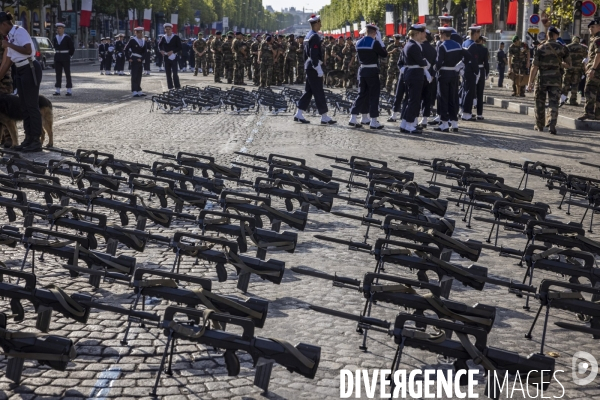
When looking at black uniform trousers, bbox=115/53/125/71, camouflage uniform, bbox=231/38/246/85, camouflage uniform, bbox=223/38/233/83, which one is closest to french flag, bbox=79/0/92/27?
black uniform trousers, bbox=115/53/125/71

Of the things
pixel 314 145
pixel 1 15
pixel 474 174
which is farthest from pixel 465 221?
pixel 1 15

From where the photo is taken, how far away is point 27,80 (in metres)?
14.4

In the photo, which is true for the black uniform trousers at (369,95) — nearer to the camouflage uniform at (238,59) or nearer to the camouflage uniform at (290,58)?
the camouflage uniform at (238,59)

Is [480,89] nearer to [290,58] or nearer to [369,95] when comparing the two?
[369,95]

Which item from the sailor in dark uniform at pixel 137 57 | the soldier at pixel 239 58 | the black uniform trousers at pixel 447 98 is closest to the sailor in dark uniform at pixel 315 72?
the black uniform trousers at pixel 447 98

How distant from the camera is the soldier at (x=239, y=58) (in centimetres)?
3738

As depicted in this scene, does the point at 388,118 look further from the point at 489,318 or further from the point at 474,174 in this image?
the point at 489,318

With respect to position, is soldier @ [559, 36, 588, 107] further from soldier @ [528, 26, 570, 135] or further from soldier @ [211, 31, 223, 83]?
soldier @ [211, 31, 223, 83]

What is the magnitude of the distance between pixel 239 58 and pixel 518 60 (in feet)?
36.5

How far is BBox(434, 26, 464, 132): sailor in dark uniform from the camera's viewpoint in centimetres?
1934

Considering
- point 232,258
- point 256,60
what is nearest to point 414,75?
point 232,258

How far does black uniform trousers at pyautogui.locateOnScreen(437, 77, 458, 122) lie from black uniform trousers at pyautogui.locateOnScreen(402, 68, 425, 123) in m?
0.45

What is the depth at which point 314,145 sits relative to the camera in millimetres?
16391

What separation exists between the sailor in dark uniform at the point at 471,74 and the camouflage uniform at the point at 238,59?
15.4 m
